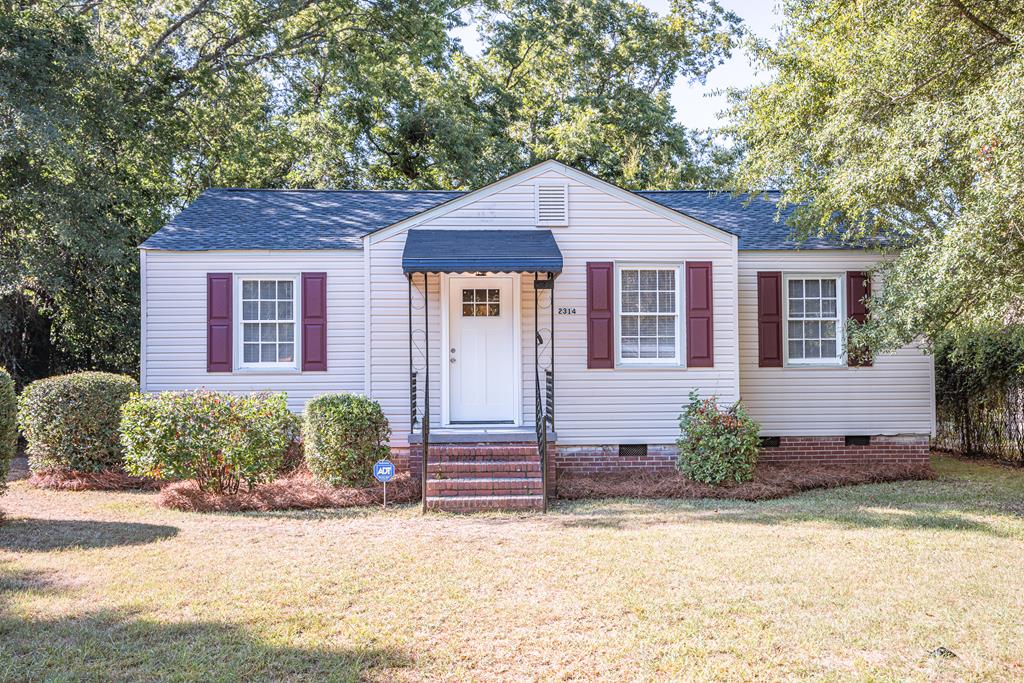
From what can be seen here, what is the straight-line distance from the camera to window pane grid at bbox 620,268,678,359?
10125 millimetres

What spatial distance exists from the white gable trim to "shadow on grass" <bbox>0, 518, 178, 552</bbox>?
4618 mm

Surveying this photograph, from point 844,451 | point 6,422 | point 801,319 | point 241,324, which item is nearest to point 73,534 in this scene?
point 6,422

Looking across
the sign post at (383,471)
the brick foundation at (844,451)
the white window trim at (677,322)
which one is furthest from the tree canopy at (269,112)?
the brick foundation at (844,451)

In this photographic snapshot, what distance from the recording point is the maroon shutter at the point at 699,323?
994cm

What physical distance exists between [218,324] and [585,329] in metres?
5.08

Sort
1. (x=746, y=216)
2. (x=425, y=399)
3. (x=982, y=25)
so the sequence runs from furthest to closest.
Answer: (x=746, y=216)
(x=425, y=399)
(x=982, y=25)

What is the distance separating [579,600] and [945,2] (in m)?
7.24

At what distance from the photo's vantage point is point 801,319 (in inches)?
430

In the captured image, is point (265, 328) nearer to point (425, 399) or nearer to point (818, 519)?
point (425, 399)

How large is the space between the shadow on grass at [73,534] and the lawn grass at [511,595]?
0.12ft

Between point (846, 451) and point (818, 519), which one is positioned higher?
point (846, 451)

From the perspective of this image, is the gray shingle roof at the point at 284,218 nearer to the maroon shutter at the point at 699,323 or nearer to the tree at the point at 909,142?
the maroon shutter at the point at 699,323

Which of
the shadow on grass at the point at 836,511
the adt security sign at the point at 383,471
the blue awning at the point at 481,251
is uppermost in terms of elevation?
the blue awning at the point at 481,251

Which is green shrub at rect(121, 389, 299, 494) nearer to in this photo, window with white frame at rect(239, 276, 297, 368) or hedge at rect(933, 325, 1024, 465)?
window with white frame at rect(239, 276, 297, 368)
